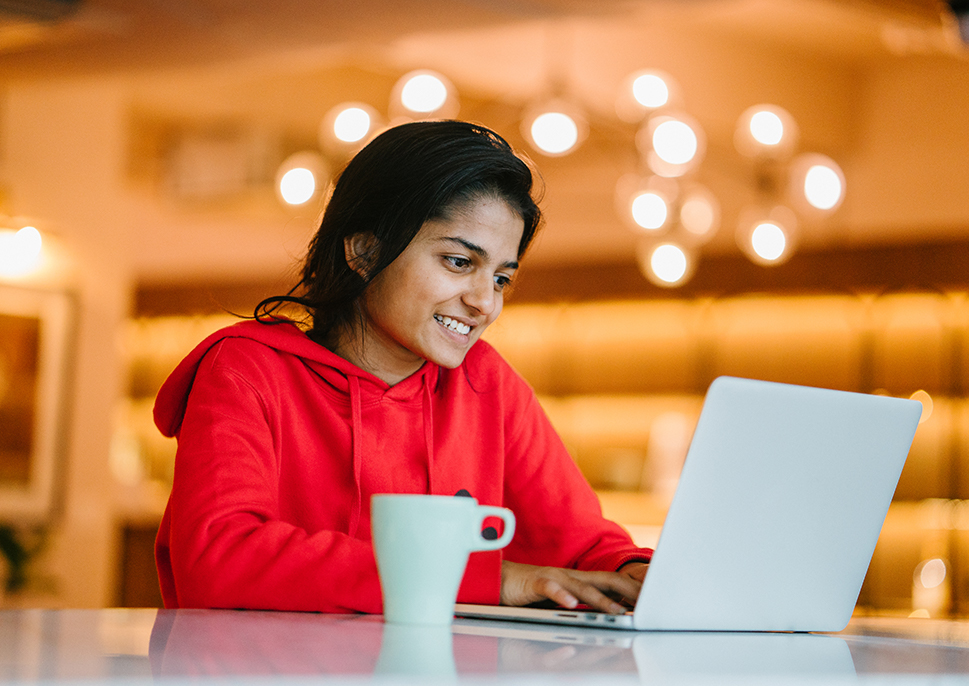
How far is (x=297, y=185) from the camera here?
13.1 feet

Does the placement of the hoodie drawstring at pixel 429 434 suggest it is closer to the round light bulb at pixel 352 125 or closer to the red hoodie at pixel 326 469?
the red hoodie at pixel 326 469

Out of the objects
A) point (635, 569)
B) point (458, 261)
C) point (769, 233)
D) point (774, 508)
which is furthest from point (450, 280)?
point (769, 233)

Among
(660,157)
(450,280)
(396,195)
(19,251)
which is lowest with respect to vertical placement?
(450,280)

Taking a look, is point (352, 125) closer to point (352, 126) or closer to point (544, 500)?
point (352, 126)

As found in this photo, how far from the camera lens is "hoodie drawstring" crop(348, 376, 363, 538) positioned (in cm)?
141

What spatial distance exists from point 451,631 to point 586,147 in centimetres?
536

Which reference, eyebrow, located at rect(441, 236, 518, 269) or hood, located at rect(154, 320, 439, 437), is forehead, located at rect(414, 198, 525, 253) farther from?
hood, located at rect(154, 320, 439, 437)

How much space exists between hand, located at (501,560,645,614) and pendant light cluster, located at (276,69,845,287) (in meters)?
2.09

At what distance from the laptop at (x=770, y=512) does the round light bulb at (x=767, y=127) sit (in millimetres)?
2870

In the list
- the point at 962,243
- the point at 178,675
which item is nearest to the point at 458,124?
the point at 178,675

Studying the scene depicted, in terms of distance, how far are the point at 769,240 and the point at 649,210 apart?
1.99 ft

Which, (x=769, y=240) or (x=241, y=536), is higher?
(x=769, y=240)

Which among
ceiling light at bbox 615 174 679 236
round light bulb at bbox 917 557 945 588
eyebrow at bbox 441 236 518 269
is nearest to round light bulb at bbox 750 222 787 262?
ceiling light at bbox 615 174 679 236

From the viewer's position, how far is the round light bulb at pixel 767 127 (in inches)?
152
